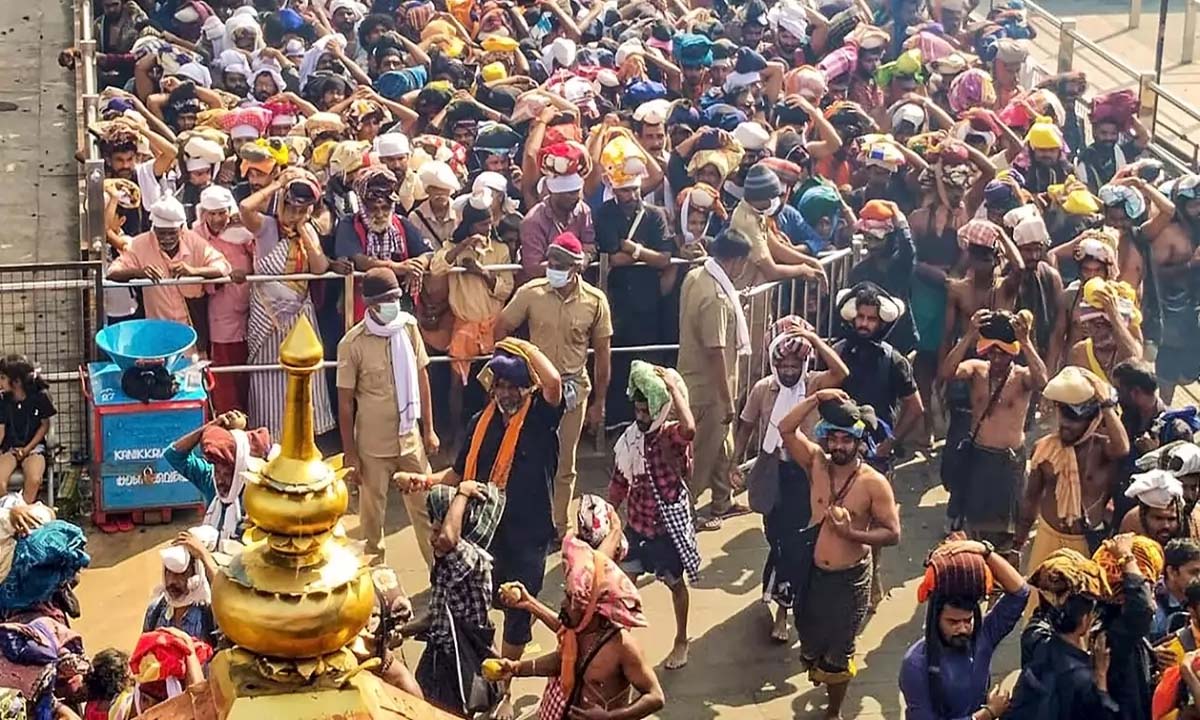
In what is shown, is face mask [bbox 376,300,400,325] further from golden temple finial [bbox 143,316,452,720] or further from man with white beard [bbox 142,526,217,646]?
golden temple finial [bbox 143,316,452,720]

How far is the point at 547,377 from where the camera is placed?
1077 cm

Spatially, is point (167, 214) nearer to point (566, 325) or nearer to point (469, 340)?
point (469, 340)

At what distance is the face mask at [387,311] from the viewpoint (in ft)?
37.3

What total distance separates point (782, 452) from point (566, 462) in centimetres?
162

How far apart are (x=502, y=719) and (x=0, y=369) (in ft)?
12.1

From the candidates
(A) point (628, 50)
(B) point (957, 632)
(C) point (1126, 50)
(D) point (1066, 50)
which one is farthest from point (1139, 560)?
(C) point (1126, 50)

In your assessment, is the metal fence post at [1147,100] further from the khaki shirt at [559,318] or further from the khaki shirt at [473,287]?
the khaki shirt at [559,318]

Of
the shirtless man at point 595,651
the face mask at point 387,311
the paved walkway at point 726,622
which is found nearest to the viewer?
the shirtless man at point 595,651

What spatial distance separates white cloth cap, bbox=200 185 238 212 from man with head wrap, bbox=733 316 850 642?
→ 11.8ft

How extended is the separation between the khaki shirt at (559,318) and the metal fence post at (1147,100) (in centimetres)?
858

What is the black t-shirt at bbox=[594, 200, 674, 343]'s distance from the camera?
13.4 m

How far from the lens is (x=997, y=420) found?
11.9 metres

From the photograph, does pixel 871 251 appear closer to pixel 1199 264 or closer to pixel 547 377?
pixel 1199 264

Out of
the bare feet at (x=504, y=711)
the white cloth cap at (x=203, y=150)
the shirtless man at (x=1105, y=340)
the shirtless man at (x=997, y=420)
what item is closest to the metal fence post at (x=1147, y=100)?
the shirtless man at (x=1105, y=340)
